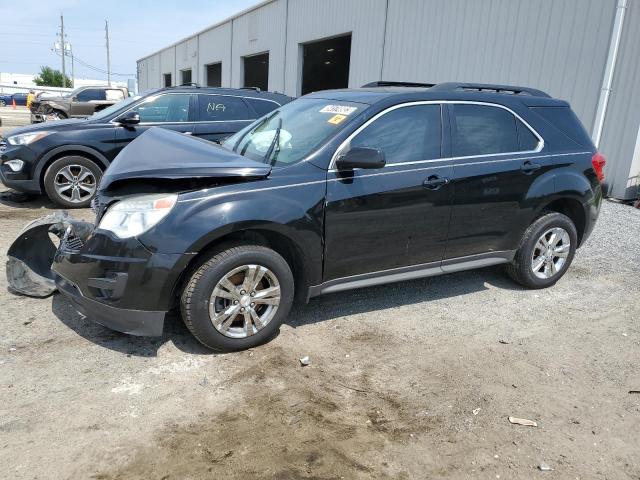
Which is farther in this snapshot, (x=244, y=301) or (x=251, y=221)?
(x=244, y=301)

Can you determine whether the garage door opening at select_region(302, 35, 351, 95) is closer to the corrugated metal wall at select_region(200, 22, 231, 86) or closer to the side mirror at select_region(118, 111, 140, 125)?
the corrugated metal wall at select_region(200, 22, 231, 86)

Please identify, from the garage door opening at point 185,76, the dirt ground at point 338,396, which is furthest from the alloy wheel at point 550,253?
the garage door opening at point 185,76

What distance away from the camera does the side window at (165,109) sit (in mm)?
7703

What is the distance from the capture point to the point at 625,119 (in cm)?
892

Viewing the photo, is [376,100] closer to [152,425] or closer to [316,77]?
[152,425]

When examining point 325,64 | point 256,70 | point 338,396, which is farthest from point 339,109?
point 256,70

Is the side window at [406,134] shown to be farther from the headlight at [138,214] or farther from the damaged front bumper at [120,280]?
the damaged front bumper at [120,280]

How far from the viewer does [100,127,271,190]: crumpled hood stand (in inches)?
129

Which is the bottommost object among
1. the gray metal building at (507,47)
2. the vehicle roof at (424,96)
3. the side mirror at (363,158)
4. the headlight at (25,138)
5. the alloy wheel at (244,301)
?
the alloy wheel at (244,301)

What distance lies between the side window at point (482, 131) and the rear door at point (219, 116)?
439 cm

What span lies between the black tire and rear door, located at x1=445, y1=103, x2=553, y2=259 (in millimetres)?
130

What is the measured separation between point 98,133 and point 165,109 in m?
1.05

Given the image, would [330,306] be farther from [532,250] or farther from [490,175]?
[532,250]

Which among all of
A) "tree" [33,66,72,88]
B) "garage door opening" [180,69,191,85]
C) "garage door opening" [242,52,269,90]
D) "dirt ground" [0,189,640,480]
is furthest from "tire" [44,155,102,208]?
"tree" [33,66,72,88]
